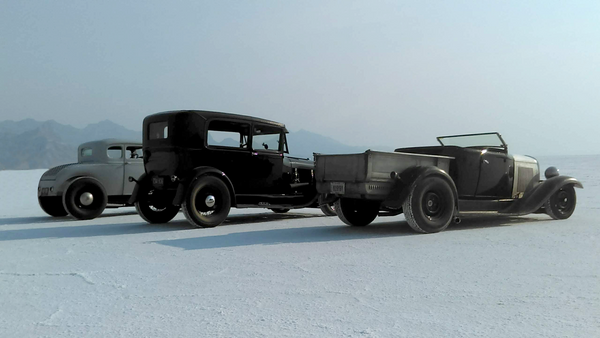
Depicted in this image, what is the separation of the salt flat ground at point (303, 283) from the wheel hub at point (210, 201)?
2.22 feet

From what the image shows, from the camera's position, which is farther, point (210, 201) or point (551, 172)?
point (551, 172)

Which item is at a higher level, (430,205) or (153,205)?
(430,205)

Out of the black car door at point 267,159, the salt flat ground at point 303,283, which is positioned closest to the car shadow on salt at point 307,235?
the salt flat ground at point 303,283

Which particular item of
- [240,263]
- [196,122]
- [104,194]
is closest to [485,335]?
[240,263]

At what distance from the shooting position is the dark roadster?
6691mm

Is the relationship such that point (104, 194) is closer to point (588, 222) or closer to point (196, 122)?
point (196, 122)

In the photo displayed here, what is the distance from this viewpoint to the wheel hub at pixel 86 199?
9734 millimetres

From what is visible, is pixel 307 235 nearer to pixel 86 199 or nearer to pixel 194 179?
pixel 194 179

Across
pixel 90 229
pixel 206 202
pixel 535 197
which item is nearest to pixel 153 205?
pixel 90 229

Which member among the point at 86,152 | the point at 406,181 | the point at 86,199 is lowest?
the point at 86,199

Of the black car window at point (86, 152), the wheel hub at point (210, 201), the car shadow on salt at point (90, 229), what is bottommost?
the car shadow on salt at point (90, 229)

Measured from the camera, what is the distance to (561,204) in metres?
8.95

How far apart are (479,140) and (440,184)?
86.3 inches

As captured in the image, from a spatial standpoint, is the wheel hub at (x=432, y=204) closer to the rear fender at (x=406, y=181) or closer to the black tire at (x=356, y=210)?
the rear fender at (x=406, y=181)
